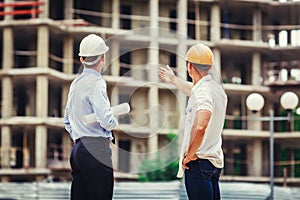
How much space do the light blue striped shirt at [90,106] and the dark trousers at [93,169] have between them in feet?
0.23

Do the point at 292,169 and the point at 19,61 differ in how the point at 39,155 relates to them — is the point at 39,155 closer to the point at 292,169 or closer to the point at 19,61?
the point at 19,61

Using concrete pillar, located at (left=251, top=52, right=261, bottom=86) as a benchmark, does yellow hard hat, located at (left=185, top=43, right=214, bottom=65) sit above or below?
below

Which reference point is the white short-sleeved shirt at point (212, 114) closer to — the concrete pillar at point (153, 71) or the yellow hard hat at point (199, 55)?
the yellow hard hat at point (199, 55)

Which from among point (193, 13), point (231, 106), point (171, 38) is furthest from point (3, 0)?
point (171, 38)

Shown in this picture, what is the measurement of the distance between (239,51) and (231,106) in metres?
3.13

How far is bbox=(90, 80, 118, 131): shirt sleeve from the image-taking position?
6820 millimetres

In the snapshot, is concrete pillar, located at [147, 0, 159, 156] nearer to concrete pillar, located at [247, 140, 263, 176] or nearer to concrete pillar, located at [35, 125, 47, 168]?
concrete pillar, located at [35, 125, 47, 168]

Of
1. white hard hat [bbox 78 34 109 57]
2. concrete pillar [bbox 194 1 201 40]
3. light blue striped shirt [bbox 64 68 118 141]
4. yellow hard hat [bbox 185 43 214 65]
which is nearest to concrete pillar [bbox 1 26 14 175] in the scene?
concrete pillar [bbox 194 1 201 40]

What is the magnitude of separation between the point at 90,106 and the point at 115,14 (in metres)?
37.8

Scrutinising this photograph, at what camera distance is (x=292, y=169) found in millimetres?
45844

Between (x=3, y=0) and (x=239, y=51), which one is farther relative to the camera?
(x=239, y=51)

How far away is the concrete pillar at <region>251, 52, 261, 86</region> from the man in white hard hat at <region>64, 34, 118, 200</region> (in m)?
39.4

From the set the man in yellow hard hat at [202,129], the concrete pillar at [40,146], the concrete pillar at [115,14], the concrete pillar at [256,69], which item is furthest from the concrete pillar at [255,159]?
the man in yellow hard hat at [202,129]

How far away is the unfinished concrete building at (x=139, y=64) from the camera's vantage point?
41.3 m
